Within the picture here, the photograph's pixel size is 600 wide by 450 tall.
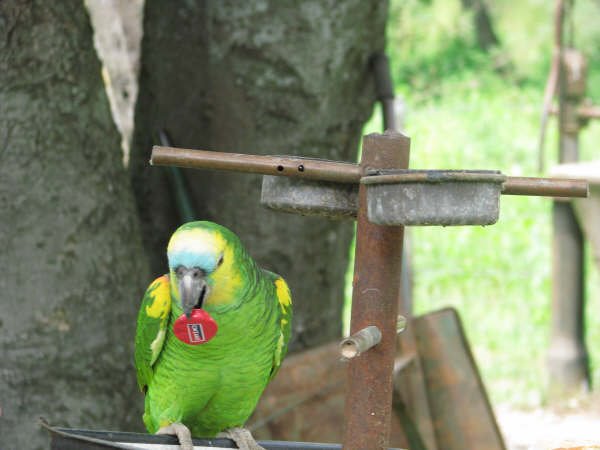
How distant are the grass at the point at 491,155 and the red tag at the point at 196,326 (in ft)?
10.1


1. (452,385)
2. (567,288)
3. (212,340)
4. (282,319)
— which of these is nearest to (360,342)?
(212,340)

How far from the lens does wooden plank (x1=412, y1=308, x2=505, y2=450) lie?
109 inches

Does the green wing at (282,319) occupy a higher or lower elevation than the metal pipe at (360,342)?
higher

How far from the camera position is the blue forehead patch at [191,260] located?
1507mm

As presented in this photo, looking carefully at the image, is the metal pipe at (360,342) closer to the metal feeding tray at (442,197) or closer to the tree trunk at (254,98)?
the metal feeding tray at (442,197)

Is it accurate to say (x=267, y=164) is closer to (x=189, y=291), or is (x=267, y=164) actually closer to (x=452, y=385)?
(x=189, y=291)

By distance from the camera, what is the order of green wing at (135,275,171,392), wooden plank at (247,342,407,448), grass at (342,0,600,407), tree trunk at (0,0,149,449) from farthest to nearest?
grass at (342,0,600,407)
wooden plank at (247,342,407,448)
tree trunk at (0,0,149,449)
green wing at (135,275,171,392)

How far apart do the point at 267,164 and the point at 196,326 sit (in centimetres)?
36

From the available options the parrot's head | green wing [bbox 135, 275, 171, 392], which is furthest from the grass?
the parrot's head

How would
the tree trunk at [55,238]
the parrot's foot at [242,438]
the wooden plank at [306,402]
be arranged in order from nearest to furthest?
the parrot's foot at [242,438] → the tree trunk at [55,238] → the wooden plank at [306,402]

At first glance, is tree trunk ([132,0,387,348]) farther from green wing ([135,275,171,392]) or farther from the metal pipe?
the metal pipe

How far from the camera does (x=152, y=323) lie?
5.96ft

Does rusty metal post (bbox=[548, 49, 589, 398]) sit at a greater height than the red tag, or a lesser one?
greater

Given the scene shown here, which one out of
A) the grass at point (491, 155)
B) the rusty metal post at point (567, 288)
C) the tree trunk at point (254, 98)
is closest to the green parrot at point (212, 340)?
the tree trunk at point (254, 98)
